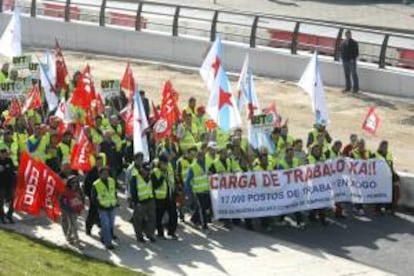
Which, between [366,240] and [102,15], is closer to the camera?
[366,240]

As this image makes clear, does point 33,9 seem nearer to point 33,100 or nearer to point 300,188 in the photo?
point 33,100

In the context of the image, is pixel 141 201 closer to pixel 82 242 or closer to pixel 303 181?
pixel 82 242

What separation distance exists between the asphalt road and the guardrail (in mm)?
10875

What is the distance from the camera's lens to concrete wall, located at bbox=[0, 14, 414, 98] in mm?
30328

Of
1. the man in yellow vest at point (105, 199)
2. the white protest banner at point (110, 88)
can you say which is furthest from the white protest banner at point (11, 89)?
the man in yellow vest at point (105, 199)

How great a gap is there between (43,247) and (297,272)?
13.9ft

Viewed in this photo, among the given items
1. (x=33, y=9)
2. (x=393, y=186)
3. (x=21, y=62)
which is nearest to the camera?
(x=393, y=186)

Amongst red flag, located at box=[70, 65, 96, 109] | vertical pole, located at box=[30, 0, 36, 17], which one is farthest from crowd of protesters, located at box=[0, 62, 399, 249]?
vertical pole, located at box=[30, 0, 36, 17]

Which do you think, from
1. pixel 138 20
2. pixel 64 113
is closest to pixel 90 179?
pixel 64 113

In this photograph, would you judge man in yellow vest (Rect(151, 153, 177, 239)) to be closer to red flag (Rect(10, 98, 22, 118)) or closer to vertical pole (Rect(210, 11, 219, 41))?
red flag (Rect(10, 98, 22, 118))

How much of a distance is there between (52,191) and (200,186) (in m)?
2.70

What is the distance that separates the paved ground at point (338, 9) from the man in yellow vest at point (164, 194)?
27.5m

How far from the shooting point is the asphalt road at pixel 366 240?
60.0ft

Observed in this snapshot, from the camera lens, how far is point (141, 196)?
18.2 meters
